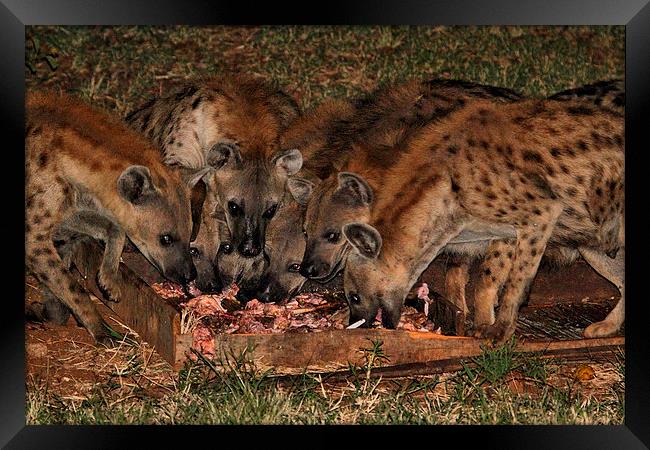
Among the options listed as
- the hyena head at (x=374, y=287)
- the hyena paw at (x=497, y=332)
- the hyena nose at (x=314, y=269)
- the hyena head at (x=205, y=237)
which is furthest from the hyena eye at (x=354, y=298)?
the hyena head at (x=205, y=237)

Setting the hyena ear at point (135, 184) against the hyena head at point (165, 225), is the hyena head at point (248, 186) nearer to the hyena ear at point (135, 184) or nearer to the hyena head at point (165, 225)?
the hyena head at point (165, 225)

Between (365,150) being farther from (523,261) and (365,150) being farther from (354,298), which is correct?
(523,261)

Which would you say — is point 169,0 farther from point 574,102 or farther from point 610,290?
point 610,290

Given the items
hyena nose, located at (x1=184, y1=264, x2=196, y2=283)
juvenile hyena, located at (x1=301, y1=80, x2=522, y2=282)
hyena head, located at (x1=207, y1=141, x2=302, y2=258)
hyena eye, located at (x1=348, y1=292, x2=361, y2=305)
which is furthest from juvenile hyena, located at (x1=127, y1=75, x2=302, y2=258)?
hyena eye, located at (x1=348, y1=292, x2=361, y2=305)

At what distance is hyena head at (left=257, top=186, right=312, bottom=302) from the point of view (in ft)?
19.1

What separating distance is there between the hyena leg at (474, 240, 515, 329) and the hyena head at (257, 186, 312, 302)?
0.85m

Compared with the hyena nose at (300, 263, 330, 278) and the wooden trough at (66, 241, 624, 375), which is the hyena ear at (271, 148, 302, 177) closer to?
the hyena nose at (300, 263, 330, 278)

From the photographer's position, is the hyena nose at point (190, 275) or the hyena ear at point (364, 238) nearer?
the hyena ear at point (364, 238)

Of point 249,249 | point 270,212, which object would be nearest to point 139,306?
point 249,249

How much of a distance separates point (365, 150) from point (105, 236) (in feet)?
4.23

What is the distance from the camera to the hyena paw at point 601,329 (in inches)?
220

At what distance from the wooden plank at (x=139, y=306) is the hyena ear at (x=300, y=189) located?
2.93ft

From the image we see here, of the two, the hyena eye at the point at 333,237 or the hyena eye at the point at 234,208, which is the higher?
the hyena eye at the point at 234,208

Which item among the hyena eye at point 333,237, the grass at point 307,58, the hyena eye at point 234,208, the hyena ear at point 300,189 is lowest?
the hyena eye at point 333,237
